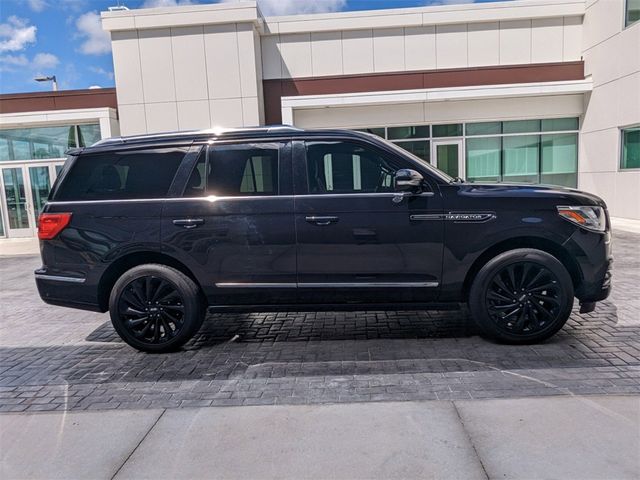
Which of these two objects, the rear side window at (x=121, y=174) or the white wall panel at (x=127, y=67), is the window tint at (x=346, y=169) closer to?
the rear side window at (x=121, y=174)

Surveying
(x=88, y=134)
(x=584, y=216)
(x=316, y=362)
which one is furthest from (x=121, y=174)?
(x=88, y=134)

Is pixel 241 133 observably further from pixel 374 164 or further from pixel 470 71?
pixel 470 71

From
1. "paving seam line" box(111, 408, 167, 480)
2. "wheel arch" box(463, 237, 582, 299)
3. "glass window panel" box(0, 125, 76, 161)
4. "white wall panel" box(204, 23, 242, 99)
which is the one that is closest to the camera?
"paving seam line" box(111, 408, 167, 480)

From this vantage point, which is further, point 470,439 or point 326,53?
point 326,53

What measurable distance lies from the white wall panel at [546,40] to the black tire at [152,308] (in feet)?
50.6

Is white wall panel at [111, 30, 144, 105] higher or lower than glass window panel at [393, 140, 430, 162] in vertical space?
higher

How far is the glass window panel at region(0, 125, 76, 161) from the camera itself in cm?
1645

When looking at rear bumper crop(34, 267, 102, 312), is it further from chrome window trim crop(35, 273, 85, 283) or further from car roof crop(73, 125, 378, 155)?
car roof crop(73, 125, 378, 155)

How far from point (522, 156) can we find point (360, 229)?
14.1m

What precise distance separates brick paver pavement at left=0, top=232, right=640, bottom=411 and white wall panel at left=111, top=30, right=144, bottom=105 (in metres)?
11.0

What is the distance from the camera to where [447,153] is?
16.8 metres

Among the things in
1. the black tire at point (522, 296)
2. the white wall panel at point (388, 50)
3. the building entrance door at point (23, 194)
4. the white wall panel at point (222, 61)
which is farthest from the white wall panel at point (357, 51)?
the black tire at point (522, 296)

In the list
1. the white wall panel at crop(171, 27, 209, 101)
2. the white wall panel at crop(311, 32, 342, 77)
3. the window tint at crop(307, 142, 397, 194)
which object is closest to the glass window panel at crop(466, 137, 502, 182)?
the white wall panel at crop(311, 32, 342, 77)

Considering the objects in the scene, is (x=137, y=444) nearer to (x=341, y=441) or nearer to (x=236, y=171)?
(x=341, y=441)
